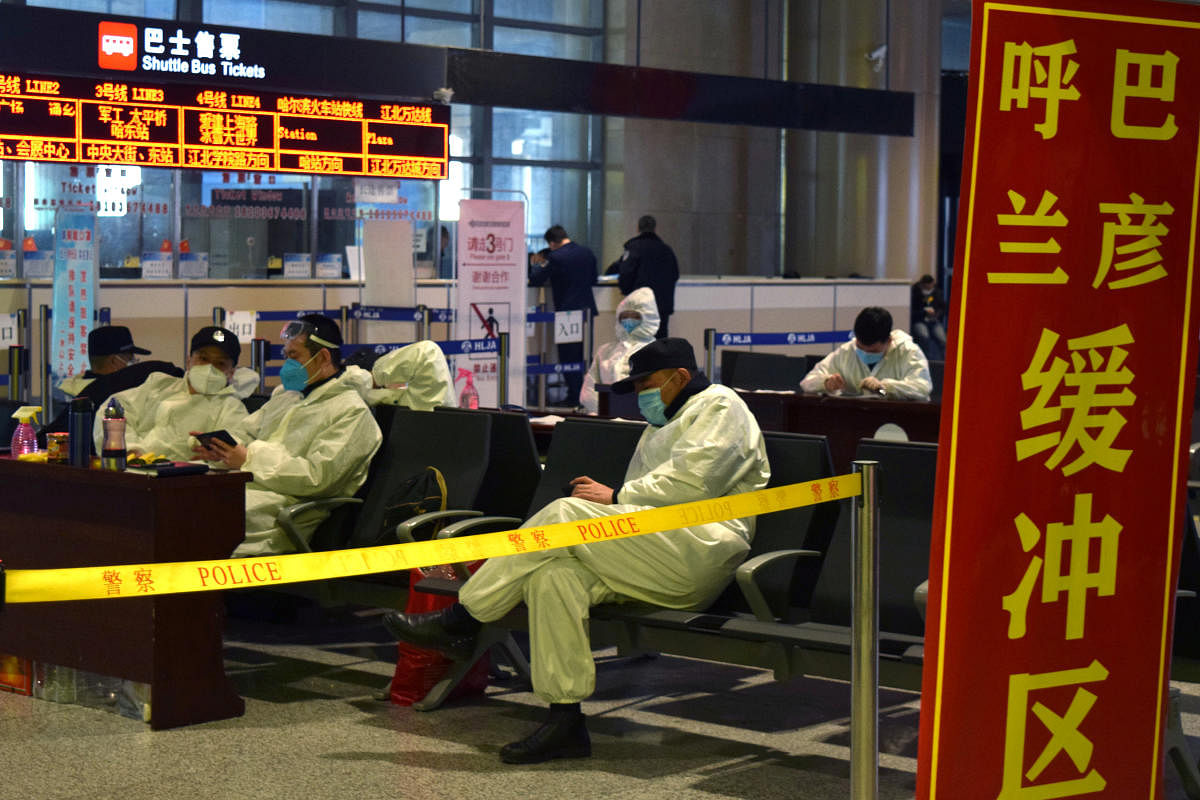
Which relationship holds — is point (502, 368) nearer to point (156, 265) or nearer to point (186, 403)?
point (186, 403)

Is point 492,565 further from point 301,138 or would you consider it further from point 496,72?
point 496,72

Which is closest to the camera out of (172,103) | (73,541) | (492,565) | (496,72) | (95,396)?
(492,565)

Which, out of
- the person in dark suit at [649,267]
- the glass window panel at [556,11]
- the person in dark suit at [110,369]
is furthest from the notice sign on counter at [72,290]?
the glass window panel at [556,11]

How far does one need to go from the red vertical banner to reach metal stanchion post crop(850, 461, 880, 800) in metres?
0.64

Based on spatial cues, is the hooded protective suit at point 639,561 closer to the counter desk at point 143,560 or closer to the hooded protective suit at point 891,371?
the counter desk at point 143,560

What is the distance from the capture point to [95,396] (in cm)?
793

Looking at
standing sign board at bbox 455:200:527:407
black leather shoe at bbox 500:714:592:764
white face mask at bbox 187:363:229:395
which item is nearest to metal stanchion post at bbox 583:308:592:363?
standing sign board at bbox 455:200:527:407

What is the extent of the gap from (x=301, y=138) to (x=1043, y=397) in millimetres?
9176

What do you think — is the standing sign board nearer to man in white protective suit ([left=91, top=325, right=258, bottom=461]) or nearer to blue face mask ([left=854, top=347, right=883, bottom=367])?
blue face mask ([left=854, top=347, right=883, bottom=367])

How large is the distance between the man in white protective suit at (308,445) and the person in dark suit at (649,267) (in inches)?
349

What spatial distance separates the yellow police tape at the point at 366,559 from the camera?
3.68m

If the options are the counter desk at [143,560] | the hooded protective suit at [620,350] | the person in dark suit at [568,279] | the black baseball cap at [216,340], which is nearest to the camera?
the counter desk at [143,560]

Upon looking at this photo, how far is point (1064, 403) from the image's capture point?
3.26 meters

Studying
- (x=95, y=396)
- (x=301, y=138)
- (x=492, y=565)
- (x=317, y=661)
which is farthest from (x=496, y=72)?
(x=492, y=565)
